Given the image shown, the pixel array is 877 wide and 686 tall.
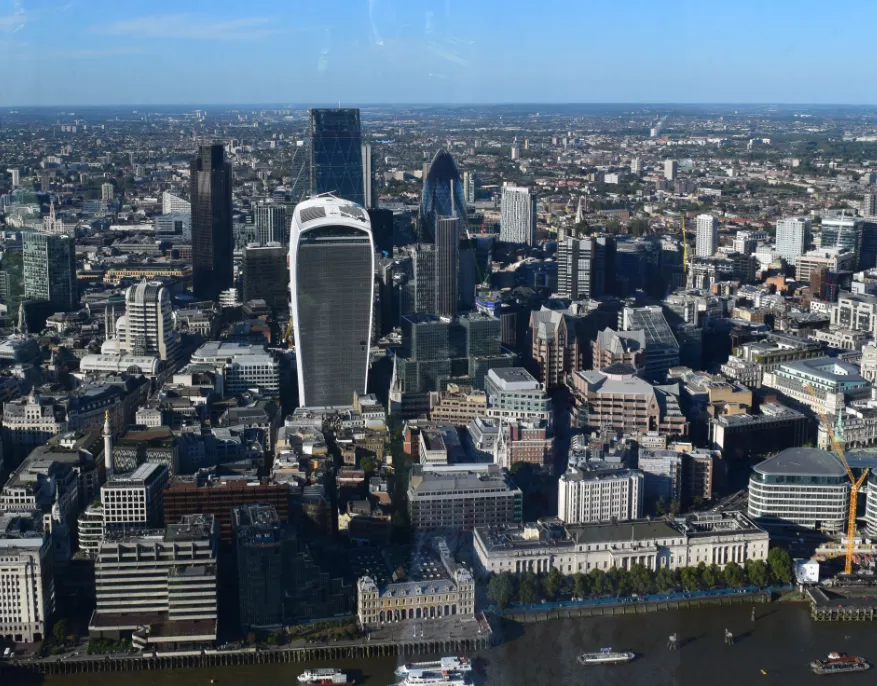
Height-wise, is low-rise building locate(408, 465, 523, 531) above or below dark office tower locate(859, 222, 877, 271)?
below

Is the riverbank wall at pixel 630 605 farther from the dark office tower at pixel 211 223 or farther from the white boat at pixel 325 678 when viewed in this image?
the dark office tower at pixel 211 223

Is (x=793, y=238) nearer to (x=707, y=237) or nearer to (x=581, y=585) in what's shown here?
(x=707, y=237)

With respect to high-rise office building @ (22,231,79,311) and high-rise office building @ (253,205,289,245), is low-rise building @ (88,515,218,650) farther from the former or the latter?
high-rise office building @ (253,205,289,245)

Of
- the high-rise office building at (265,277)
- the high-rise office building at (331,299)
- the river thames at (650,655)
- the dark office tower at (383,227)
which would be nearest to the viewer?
the river thames at (650,655)

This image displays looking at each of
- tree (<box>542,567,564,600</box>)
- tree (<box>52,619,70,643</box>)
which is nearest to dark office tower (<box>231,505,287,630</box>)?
tree (<box>52,619,70,643</box>)

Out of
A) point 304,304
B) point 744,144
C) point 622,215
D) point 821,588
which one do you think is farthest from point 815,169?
point 821,588

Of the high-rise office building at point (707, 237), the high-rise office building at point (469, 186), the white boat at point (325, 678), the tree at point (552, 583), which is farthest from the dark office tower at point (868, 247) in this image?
the white boat at point (325, 678)
